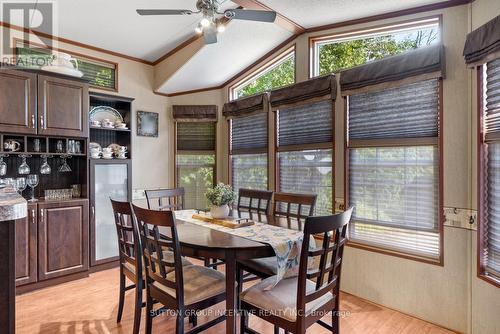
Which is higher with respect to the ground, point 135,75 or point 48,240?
point 135,75

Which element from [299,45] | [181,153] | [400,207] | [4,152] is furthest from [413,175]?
[4,152]

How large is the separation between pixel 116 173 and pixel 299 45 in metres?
2.80

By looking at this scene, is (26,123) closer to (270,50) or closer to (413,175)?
(270,50)

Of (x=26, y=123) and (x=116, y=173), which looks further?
(x=116, y=173)

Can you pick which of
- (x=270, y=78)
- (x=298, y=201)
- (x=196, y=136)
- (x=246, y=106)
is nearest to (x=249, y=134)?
(x=246, y=106)

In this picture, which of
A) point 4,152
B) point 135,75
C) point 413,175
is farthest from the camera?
point 135,75

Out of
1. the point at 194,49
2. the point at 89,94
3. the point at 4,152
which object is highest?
the point at 194,49

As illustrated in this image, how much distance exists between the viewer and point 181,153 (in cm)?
466

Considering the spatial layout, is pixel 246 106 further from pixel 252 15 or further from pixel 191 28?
pixel 252 15

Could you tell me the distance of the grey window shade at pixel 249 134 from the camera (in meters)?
4.08

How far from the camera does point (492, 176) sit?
2164 mm

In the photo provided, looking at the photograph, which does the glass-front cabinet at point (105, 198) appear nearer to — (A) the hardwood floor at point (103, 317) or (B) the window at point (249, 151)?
(A) the hardwood floor at point (103, 317)

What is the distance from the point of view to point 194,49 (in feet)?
12.2

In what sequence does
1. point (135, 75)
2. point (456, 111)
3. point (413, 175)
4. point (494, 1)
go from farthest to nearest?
1. point (135, 75)
2. point (413, 175)
3. point (456, 111)
4. point (494, 1)
